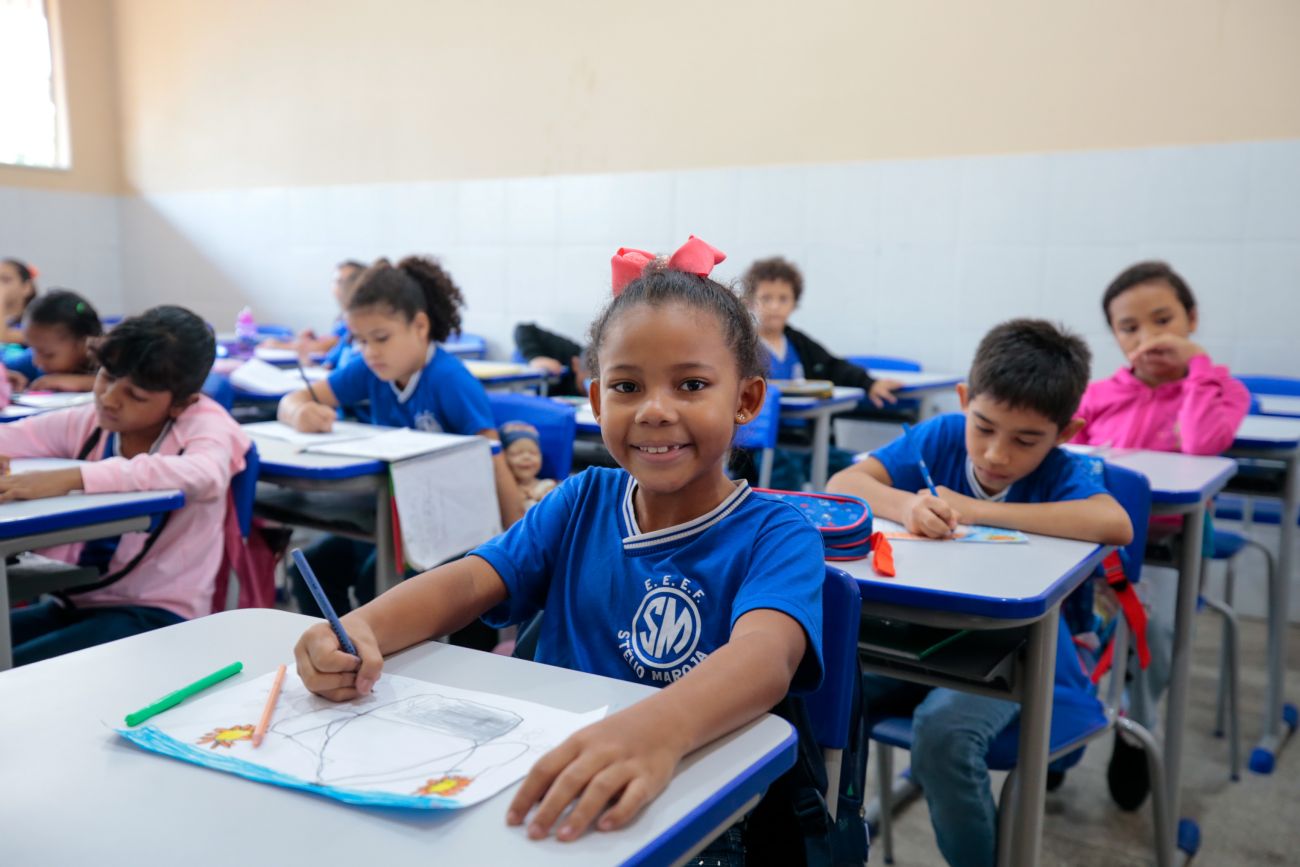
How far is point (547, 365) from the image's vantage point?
4.45 meters

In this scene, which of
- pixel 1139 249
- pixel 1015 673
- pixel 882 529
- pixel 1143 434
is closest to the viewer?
pixel 1015 673

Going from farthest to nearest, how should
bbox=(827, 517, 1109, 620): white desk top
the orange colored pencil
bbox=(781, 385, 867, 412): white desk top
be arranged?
bbox=(781, 385, 867, 412): white desk top
bbox=(827, 517, 1109, 620): white desk top
the orange colored pencil

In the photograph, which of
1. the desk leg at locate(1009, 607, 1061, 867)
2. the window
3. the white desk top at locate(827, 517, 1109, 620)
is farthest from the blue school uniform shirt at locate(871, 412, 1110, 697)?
the window

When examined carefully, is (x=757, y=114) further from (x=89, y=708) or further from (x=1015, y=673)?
(x=89, y=708)

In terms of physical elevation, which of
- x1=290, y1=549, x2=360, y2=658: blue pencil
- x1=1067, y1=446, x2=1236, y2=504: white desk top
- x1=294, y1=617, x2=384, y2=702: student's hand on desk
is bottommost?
x1=1067, y1=446, x2=1236, y2=504: white desk top

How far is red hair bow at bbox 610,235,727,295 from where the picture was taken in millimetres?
1155

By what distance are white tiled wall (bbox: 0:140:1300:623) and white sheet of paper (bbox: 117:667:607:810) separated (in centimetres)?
363

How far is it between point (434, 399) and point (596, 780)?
200 cm

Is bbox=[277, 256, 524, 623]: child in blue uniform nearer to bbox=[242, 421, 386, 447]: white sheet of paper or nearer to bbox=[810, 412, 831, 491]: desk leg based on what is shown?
bbox=[242, 421, 386, 447]: white sheet of paper

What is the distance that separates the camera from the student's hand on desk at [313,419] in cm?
247

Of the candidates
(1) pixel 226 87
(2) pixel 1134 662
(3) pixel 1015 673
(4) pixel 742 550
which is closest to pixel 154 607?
(4) pixel 742 550

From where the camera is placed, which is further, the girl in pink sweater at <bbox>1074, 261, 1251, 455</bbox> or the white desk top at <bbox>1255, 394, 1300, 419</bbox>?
the white desk top at <bbox>1255, 394, 1300, 419</bbox>

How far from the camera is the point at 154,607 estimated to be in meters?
1.79

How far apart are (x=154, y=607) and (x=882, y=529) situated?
1.27 meters
